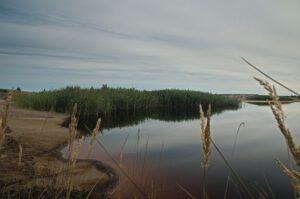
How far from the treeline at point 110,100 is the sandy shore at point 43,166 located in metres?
1.20

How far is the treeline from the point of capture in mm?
15102

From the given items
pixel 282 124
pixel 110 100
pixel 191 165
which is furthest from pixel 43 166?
pixel 110 100

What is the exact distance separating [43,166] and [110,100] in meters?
13.7

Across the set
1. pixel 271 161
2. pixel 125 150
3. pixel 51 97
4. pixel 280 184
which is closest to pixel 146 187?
pixel 280 184

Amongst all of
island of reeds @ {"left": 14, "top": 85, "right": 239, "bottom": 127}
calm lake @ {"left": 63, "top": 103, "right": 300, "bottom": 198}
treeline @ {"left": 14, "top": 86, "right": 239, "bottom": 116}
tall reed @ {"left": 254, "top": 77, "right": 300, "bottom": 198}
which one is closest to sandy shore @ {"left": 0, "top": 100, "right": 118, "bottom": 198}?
calm lake @ {"left": 63, "top": 103, "right": 300, "bottom": 198}

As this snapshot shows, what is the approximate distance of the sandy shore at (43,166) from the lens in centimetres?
361

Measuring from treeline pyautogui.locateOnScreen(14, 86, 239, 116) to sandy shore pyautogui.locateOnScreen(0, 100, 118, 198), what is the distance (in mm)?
1199

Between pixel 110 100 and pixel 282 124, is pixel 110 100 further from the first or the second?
pixel 282 124

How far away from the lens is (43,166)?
174 inches

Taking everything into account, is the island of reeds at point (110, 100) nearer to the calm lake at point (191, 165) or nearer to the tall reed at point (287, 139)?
the calm lake at point (191, 165)

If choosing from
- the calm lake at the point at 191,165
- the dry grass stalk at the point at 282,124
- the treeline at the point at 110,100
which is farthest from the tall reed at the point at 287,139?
the treeline at the point at 110,100

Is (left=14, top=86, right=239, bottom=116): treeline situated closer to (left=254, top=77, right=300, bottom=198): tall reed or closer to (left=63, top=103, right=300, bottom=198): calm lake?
(left=63, top=103, right=300, bottom=198): calm lake

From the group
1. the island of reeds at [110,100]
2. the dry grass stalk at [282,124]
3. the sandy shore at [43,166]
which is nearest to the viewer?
the dry grass stalk at [282,124]

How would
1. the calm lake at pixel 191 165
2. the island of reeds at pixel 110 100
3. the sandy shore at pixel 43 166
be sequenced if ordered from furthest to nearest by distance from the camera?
the island of reeds at pixel 110 100 < the calm lake at pixel 191 165 < the sandy shore at pixel 43 166
